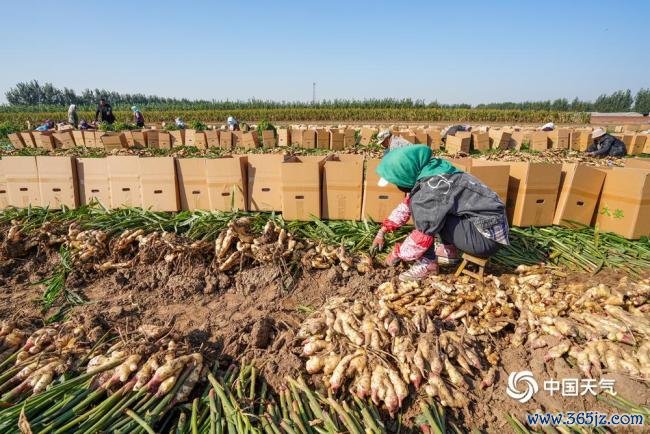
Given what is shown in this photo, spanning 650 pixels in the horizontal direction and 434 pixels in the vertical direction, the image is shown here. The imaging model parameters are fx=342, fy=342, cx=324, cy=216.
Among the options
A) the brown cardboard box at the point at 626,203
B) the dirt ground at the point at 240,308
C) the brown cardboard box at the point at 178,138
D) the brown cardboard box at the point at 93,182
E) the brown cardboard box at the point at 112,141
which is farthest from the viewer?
the brown cardboard box at the point at 178,138

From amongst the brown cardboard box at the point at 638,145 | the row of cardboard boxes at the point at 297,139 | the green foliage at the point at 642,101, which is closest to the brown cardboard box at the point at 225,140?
the row of cardboard boxes at the point at 297,139

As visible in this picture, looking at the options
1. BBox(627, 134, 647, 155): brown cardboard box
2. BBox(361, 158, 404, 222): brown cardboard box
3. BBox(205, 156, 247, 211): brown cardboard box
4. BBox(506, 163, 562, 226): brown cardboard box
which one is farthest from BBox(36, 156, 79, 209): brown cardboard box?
BBox(627, 134, 647, 155): brown cardboard box

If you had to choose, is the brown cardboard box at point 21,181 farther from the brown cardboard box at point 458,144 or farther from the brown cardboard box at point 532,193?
the brown cardboard box at point 458,144

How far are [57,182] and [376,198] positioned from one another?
13.0ft

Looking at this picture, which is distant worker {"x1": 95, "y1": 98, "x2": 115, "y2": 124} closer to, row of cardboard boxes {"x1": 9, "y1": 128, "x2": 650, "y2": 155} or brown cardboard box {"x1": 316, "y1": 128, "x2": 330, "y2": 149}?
row of cardboard boxes {"x1": 9, "y1": 128, "x2": 650, "y2": 155}

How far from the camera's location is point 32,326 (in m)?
2.68

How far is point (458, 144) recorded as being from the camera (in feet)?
36.7

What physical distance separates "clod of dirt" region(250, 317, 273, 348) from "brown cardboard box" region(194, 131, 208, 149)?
1064 centimetres

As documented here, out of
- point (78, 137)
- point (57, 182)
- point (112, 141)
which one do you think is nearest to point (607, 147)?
point (57, 182)

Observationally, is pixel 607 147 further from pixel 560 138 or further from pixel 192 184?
pixel 192 184

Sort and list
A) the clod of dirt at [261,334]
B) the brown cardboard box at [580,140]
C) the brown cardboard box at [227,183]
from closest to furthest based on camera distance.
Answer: the clod of dirt at [261,334]
the brown cardboard box at [227,183]
the brown cardboard box at [580,140]

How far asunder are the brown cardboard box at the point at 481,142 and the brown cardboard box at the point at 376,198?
29.8 ft

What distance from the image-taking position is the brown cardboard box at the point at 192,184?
4109 millimetres

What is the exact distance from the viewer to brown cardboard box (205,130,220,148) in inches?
472
